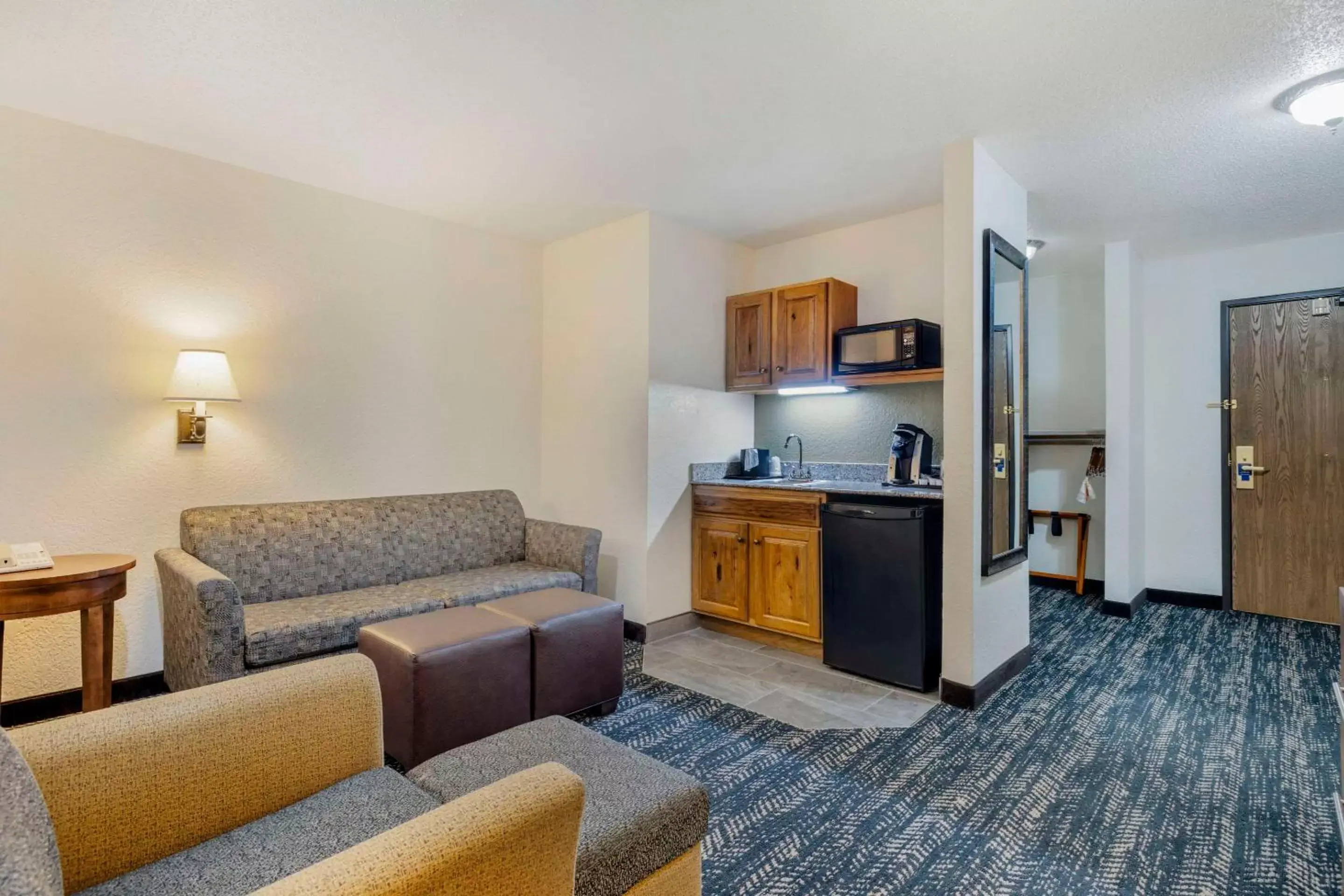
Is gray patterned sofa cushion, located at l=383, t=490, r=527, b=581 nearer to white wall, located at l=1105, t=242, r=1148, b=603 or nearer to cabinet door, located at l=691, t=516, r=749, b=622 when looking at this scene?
cabinet door, located at l=691, t=516, r=749, b=622

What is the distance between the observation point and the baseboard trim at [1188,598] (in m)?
4.59

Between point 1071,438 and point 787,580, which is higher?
point 1071,438

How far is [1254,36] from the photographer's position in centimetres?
216

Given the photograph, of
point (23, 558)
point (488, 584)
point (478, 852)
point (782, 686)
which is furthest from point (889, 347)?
point (23, 558)

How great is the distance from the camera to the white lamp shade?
2943mm

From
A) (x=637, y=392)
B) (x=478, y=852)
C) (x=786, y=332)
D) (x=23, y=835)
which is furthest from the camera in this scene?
(x=786, y=332)

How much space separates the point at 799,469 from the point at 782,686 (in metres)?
1.63

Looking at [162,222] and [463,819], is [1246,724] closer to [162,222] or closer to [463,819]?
[463,819]

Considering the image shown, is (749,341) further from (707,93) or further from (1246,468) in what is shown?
(1246,468)

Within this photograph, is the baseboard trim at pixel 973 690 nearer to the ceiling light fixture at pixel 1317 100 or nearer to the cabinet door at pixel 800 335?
the cabinet door at pixel 800 335

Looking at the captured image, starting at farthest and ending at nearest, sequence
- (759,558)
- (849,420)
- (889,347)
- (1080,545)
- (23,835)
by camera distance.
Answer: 1. (1080,545)
2. (849,420)
3. (759,558)
4. (889,347)
5. (23,835)

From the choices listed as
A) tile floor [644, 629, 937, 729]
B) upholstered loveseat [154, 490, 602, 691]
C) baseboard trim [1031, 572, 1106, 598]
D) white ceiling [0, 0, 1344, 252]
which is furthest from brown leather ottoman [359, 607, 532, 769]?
baseboard trim [1031, 572, 1106, 598]

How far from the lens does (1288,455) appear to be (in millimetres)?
4316

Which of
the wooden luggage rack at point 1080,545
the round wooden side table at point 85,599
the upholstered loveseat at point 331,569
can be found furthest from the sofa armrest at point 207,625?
the wooden luggage rack at point 1080,545
